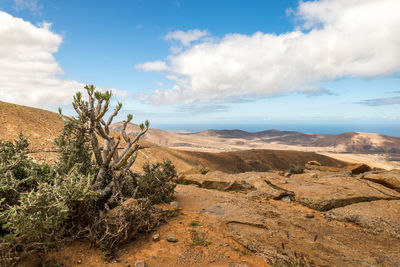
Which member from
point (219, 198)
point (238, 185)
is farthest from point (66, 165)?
point (238, 185)

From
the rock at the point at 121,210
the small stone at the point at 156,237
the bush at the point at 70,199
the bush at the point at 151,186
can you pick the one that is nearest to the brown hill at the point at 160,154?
the bush at the point at 151,186

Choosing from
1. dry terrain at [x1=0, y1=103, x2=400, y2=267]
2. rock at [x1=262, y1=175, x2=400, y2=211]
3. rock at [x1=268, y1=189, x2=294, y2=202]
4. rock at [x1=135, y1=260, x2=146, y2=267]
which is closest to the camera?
rock at [x1=135, y1=260, x2=146, y2=267]

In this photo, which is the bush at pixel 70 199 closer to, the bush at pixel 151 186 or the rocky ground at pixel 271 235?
the bush at pixel 151 186

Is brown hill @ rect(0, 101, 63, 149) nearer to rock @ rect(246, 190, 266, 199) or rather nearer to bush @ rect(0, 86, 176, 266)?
bush @ rect(0, 86, 176, 266)

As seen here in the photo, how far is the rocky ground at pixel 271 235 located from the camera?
4.63 meters

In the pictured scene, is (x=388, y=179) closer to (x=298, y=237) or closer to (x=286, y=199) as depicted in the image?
(x=286, y=199)

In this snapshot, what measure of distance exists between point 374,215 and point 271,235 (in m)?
5.15

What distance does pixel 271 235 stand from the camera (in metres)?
5.73

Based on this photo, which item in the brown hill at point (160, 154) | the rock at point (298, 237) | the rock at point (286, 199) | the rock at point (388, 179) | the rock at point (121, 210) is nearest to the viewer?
the rock at point (121, 210)

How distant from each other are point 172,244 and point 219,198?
14.0ft

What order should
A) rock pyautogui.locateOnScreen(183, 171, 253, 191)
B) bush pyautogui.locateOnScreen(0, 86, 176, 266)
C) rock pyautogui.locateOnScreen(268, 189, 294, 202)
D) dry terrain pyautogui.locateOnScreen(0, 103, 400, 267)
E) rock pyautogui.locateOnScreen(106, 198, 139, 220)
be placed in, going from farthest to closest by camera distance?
rock pyautogui.locateOnScreen(183, 171, 253, 191), rock pyautogui.locateOnScreen(268, 189, 294, 202), rock pyautogui.locateOnScreen(106, 198, 139, 220), dry terrain pyautogui.locateOnScreen(0, 103, 400, 267), bush pyautogui.locateOnScreen(0, 86, 176, 266)

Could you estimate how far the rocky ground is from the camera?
4.63m

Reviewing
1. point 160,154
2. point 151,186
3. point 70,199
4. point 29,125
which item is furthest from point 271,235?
point 29,125

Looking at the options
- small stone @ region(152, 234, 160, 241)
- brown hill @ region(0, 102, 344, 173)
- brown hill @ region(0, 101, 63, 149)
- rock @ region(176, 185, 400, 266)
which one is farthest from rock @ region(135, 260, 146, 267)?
brown hill @ region(0, 101, 63, 149)
